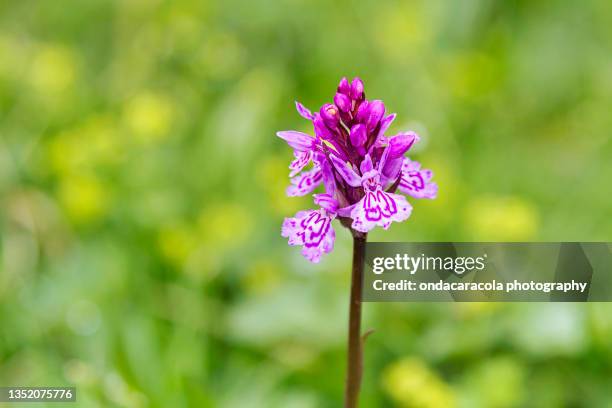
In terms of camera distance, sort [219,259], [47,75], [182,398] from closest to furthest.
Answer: [182,398]
[219,259]
[47,75]

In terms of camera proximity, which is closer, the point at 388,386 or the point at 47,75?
the point at 388,386

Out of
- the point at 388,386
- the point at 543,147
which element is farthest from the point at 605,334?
the point at 543,147

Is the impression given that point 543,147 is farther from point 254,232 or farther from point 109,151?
point 109,151

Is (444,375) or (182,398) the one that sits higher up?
(444,375)

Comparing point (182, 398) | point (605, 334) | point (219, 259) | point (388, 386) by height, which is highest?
point (219, 259)

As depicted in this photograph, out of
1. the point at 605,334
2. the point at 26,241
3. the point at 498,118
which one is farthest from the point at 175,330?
the point at 498,118

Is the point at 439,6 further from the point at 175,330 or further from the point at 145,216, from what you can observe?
the point at 175,330

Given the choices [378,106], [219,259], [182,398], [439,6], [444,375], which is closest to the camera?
[378,106]

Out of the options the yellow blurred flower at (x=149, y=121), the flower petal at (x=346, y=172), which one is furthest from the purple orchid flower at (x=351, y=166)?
the yellow blurred flower at (x=149, y=121)
